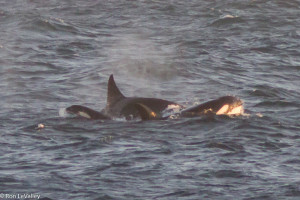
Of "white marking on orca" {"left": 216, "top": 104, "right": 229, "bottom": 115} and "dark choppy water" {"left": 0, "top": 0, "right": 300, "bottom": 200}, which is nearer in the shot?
"dark choppy water" {"left": 0, "top": 0, "right": 300, "bottom": 200}

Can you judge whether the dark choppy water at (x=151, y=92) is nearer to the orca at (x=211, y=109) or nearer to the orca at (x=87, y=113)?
the orca at (x=87, y=113)

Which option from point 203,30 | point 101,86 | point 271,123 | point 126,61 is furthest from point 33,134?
point 203,30

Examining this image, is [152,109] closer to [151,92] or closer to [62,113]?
[62,113]

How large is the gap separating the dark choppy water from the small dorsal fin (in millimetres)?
537

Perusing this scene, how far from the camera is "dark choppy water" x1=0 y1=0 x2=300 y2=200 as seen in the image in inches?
694

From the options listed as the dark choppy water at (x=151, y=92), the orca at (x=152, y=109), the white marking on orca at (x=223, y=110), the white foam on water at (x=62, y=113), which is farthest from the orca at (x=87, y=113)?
the white marking on orca at (x=223, y=110)

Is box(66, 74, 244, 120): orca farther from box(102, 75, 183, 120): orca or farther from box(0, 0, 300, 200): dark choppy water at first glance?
box(0, 0, 300, 200): dark choppy water

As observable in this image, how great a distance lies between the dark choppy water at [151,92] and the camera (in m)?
17.6

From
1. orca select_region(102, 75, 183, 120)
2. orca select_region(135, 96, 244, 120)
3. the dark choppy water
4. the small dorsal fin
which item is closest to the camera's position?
the dark choppy water

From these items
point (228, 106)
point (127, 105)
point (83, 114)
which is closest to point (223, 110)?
point (228, 106)

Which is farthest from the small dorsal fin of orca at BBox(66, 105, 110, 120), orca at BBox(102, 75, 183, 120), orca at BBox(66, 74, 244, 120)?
orca at BBox(66, 105, 110, 120)

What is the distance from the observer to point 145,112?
23250 mm

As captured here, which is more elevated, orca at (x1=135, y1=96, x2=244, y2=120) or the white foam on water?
orca at (x1=135, y1=96, x2=244, y2=120)

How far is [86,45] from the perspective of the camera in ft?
131
